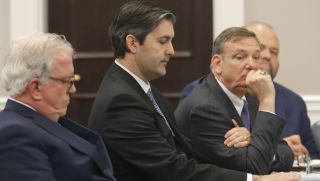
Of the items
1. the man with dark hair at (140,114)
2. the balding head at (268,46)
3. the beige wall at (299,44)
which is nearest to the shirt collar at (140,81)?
the man with dark hair at (140,114)

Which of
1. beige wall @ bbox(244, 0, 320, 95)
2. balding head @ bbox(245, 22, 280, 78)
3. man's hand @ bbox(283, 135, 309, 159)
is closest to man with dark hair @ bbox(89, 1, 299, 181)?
man's hand @ bbox(283, 135, 309, 159)

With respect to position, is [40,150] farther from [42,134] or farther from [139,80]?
[139,80]

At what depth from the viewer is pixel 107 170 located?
7.31ft

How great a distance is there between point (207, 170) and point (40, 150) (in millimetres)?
673

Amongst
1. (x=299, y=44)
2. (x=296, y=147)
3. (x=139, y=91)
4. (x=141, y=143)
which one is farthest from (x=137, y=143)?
(x=299, y=44)

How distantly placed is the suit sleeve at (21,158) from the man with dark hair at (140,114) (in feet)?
1.35

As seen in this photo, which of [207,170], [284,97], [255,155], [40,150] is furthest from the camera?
[284,97]

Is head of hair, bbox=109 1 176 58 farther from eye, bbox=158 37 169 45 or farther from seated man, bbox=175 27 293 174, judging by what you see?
seated man, bbox=175 27 293 174

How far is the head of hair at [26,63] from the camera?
6.86 ft

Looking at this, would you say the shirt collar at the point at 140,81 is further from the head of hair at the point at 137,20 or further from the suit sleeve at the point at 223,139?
the suit sleeve at the point at 223,139

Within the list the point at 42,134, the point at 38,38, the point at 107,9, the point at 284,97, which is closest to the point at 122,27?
the point at 38,38

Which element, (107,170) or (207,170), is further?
(207,170)

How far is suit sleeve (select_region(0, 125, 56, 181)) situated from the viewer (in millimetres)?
1934

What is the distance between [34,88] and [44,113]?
94 millimetres
